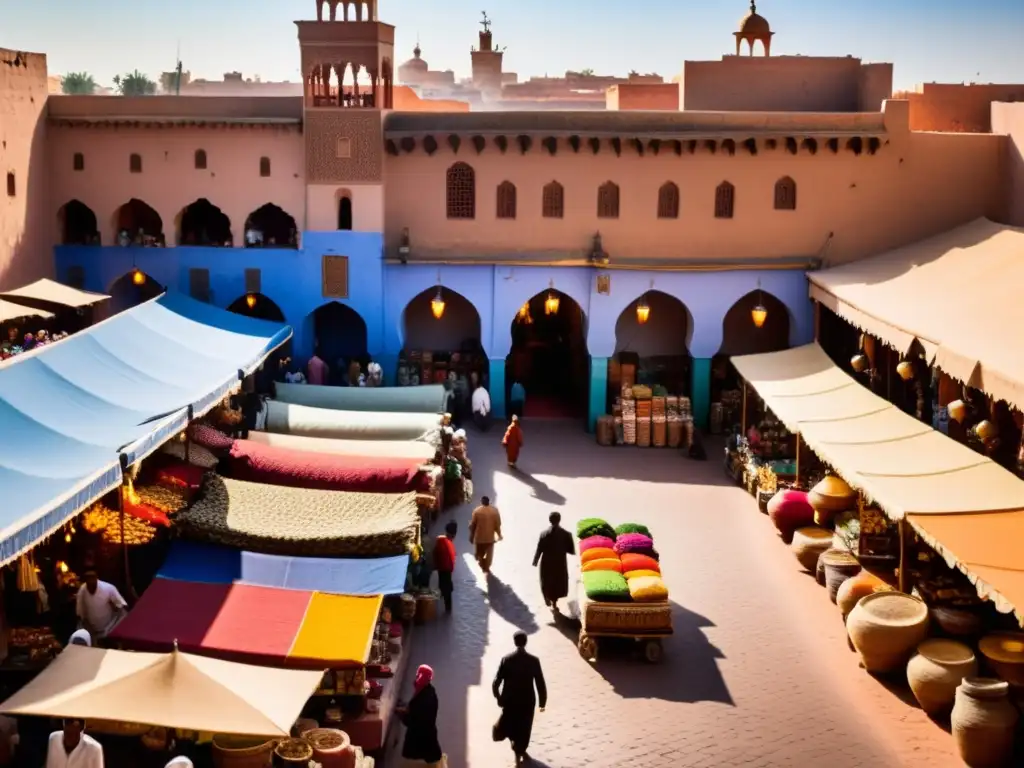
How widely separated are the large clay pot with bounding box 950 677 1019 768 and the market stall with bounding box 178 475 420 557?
577 cm

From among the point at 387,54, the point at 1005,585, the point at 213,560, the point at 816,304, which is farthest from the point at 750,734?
the point at 387,54

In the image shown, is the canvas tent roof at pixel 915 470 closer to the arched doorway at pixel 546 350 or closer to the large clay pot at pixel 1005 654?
the large clay pot at pixel 1005 654

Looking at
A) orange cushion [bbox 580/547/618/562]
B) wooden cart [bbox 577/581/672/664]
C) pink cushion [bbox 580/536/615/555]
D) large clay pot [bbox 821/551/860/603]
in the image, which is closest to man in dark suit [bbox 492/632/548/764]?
wooden cart [bbox 577/581/672/664]

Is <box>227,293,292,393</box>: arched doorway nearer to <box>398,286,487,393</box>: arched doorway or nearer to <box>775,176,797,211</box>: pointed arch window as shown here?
<box>398,286,487,393</box>: arched doorway

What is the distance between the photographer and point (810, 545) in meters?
16.1

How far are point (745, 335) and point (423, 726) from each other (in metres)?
16.6

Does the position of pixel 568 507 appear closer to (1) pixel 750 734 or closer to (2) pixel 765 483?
(2) pixel 765 483

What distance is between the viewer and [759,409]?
73.0ft

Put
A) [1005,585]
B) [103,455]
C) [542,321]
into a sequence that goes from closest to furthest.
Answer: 1. [1005,585]
2. [103,455]
3. [542,321]

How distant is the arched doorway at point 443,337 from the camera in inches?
988

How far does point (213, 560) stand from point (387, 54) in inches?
532

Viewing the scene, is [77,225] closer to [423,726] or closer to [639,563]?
[639,563]

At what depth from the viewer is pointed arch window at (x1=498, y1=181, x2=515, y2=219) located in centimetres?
2403

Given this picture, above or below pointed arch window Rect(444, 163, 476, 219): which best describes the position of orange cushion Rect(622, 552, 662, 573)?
below
